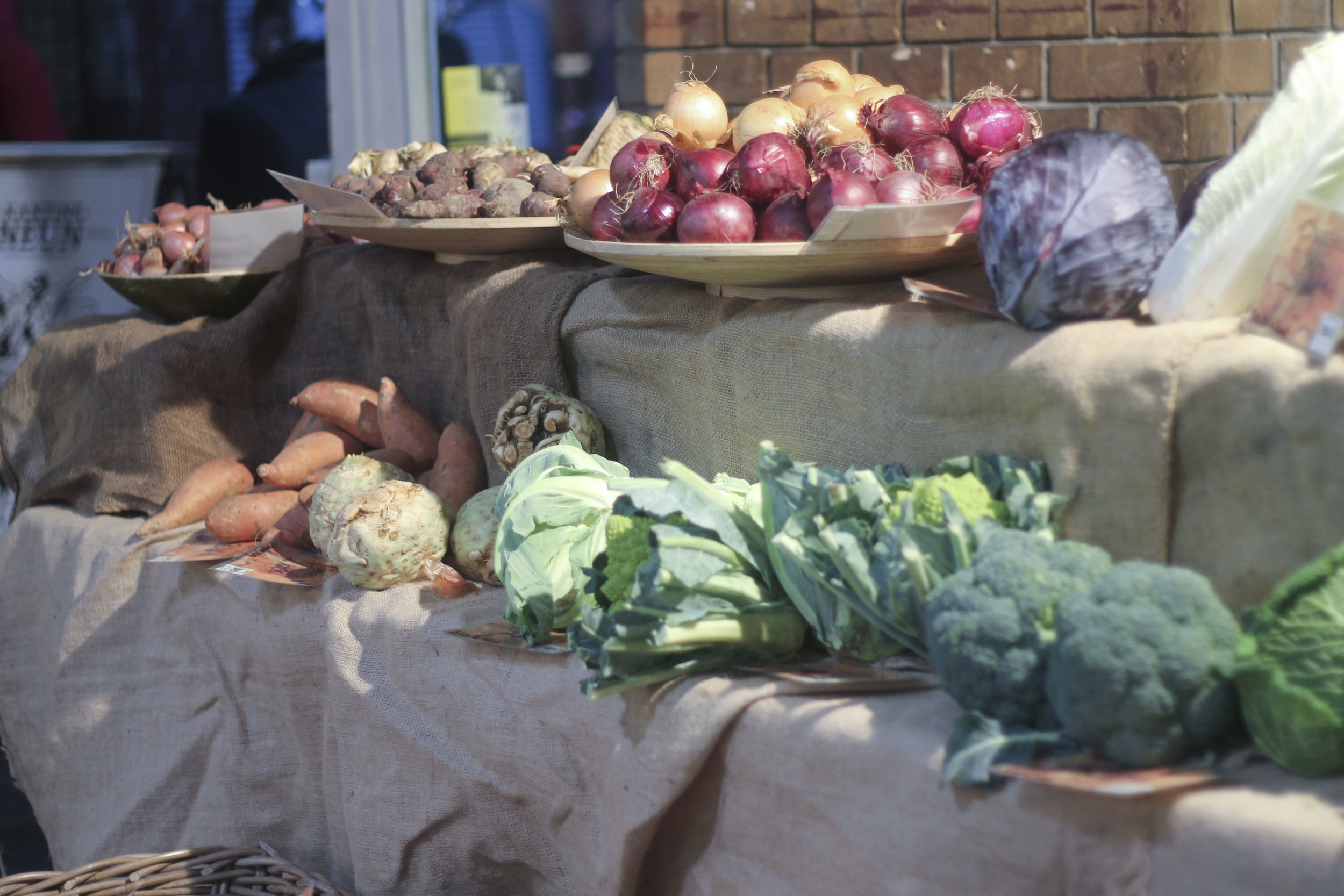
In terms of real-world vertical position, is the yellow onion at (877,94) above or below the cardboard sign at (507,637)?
above

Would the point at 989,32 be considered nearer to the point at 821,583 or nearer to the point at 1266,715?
the point at 821,583

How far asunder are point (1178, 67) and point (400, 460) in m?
2.23

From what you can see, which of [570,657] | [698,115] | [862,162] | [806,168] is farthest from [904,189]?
[570,657]

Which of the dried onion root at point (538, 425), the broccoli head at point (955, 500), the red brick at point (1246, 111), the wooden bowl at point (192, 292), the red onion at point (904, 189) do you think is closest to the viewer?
the broccoli head at point (955, 500)

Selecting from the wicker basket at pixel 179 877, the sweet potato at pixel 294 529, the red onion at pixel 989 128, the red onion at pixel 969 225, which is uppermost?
the red onion at pixel 989 128

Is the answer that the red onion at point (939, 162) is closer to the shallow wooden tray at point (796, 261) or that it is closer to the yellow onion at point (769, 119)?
the shallow wooden tray at point (796, 261)

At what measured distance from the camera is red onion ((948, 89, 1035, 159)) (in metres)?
1.78

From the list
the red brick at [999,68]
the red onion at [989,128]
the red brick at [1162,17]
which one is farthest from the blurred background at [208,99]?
the red onion at [989,128]

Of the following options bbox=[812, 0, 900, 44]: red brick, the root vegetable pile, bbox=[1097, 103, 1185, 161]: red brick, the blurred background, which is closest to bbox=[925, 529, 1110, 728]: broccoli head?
the root vegetable pile

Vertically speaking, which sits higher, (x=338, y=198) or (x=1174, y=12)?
(x=1174, y=12)

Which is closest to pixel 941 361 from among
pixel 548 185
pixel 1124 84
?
pixel 548 185

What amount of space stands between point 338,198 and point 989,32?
1.84 meters

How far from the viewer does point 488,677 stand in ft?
5.78

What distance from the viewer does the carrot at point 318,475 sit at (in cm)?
252
